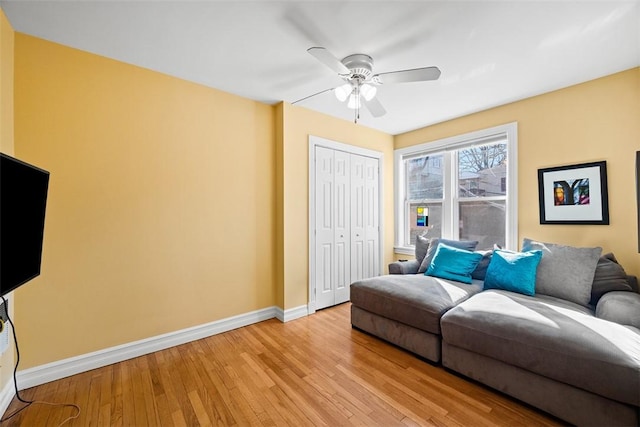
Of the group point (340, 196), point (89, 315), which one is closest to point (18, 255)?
point (89, 315)

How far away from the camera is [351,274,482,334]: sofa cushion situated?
2.26 meters

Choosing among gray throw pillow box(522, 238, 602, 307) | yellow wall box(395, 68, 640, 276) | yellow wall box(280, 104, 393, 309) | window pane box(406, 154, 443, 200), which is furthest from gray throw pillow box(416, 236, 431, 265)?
yellow wall box(280, 104, 393, 309)

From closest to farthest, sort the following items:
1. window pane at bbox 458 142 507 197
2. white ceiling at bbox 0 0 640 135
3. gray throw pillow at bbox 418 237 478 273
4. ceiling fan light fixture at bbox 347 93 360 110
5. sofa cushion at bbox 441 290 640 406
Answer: sofa cushion at bbox 441 290 640 406
white ceiling at bbox 0 0 640 135
ceiling fan light fixture at bbox 347 93 360 110
gray throw pillow at bbox 418 237 478 273
window pane at bbox 458 142 507 197

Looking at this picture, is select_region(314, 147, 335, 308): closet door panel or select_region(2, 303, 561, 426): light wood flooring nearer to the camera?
select_region(2, 303, 561, 426): light wood flooring

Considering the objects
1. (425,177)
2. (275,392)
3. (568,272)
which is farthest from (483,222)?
(275,392)

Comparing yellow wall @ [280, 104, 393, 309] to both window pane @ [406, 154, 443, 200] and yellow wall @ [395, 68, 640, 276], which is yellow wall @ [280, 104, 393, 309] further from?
yellow wall @ [395, 68, 640, 276]

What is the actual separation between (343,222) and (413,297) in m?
1.50

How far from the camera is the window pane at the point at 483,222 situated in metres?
3.32

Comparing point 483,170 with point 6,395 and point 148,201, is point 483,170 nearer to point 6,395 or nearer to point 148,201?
point 148,201

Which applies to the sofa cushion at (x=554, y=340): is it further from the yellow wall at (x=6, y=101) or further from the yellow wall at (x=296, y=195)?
the yellow wall at (x=6, y=101)

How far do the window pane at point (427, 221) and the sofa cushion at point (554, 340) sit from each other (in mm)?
1758

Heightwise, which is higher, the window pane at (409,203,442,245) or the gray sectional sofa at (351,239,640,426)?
the window pane at (409,203,442,245)

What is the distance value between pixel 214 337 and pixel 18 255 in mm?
1737

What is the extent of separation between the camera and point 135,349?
2320 millimetres
